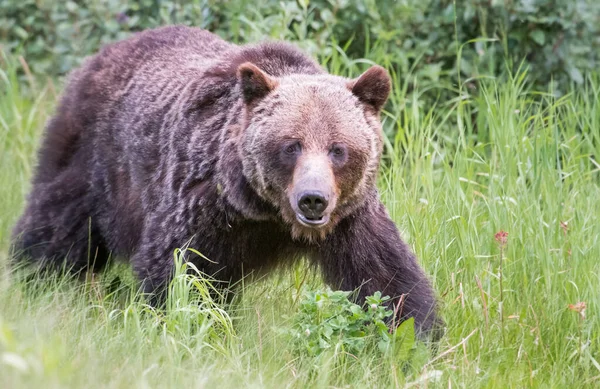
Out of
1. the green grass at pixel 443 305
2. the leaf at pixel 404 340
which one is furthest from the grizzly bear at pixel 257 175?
the green grass at pixel 443 305

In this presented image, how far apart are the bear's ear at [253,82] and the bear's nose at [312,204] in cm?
75

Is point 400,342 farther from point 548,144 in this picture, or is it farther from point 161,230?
point 548,144

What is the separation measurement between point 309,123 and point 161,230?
1012mm

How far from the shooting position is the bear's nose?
4.47 meters

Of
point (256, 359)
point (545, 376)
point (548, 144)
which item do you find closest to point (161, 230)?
point (256, 359)

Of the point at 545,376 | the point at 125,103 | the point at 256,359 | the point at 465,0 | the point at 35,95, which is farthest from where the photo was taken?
the point at 35,95

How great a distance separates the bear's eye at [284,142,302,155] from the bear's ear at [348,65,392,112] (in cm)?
49

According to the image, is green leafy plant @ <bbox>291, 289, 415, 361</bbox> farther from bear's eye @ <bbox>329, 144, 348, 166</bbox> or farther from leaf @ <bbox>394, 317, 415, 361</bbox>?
bear's eye @ <bbox>329, 144, 348, 166</bbox>

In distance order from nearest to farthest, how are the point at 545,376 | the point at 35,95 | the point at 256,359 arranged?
the point at 256,359 < the point at 545,376 < the point at 35,95

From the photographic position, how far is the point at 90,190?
614 centimetres

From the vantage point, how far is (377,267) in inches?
196

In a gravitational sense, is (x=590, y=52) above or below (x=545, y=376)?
above

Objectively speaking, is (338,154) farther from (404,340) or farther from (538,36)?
(538,36)

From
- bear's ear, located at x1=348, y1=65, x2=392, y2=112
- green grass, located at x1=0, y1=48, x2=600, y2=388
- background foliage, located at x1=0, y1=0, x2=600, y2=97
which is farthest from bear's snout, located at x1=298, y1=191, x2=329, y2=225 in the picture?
background foliage, located at x1=0, y1=0, x2=600, y2=97
